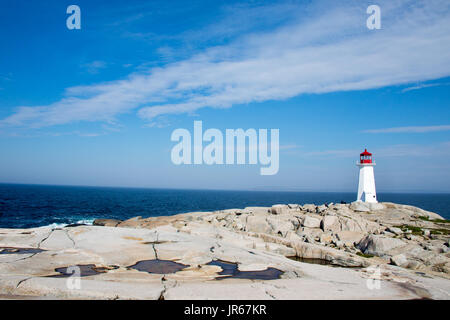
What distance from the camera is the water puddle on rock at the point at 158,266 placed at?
10.1 metres

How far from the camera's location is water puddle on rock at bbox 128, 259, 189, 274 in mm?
10145

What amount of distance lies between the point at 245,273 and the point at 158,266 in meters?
3.14

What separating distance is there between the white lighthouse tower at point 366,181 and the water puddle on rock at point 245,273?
36.0m

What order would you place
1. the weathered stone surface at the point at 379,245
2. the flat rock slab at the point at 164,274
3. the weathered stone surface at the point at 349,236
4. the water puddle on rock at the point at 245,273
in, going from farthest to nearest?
the weathered stone surface at the point at 349,236
the weathered stone surface at the point at 379,245
the water puddle on rock at the point at 245,273
the flat rock slab at the point at 164,274

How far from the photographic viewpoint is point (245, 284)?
28.1 ft

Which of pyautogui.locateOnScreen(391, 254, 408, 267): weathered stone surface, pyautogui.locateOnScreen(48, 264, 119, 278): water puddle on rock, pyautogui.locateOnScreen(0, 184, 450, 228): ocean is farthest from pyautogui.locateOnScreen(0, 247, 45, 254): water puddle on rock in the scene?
pyautogui.locateOnScreen(0, 184, 450, 228): ocean

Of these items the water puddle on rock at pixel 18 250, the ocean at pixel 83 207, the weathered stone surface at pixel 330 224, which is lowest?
the ocean at pixel 83 207

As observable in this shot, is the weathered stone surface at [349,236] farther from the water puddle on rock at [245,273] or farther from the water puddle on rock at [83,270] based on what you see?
the water puddle on rock at [83,270]

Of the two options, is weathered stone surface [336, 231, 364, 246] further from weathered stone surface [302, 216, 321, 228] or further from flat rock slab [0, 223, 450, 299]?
flat rock slab [0, 223, 450, 299]

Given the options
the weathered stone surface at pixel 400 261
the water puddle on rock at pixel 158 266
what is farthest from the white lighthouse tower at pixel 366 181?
the water puddle on rock at pixel 158 266

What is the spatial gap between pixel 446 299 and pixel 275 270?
5.05m

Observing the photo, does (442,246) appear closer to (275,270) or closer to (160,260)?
(275,270)

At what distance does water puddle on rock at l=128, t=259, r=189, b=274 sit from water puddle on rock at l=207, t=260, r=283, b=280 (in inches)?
55.2
